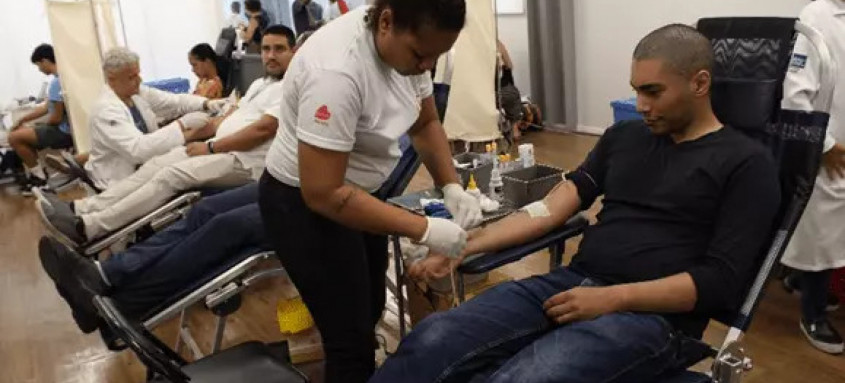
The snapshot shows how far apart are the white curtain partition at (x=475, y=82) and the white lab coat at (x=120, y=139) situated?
5.37ft

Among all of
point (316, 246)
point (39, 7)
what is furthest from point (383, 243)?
point (39, 7)

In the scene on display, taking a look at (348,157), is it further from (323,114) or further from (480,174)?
(480,174)

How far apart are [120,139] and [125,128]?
6cm

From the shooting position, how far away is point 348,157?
1.52 metres

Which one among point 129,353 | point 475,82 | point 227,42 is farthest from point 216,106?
point 227,42

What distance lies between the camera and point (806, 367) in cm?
217

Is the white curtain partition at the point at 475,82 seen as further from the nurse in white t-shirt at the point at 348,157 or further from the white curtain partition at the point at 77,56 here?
the nurse in white t-shirt at the point at 348,157

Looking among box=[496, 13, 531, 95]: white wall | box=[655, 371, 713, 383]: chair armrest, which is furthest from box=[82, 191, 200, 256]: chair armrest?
box=[496, 13, 531, 95]: white wall

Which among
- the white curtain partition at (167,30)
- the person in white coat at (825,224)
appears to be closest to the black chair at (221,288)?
the person in white coat at (825,224)

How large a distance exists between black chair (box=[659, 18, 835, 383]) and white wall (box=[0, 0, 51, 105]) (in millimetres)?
7374

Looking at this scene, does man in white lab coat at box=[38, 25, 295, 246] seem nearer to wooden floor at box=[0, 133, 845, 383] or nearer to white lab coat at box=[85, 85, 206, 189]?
white lab coat at box=[85, 85, 206, 189]

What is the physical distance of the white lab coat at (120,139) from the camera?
330 centimetres

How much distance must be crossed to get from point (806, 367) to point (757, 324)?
305 millimetres

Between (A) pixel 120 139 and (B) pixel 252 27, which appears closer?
(A) pixel 120 139
